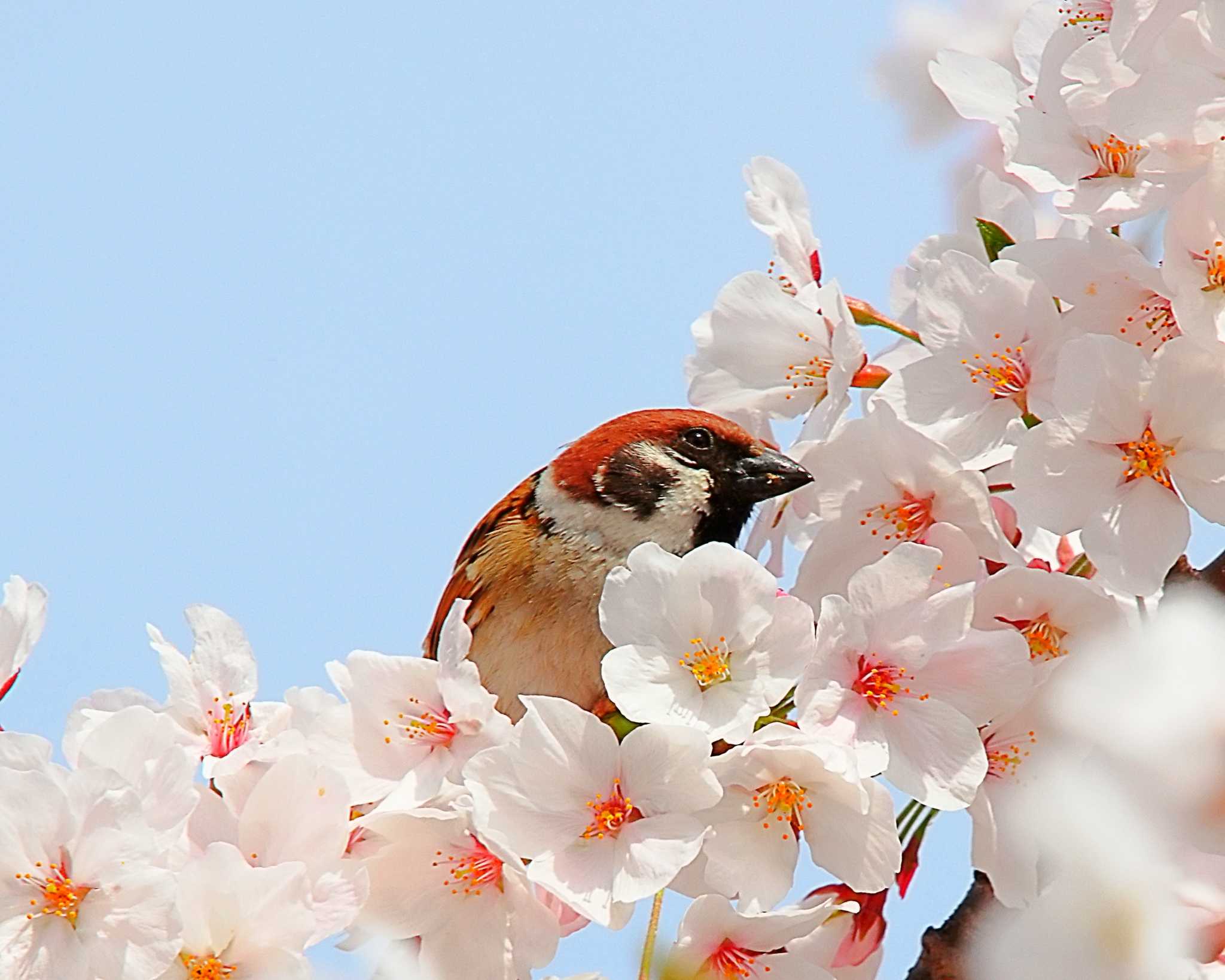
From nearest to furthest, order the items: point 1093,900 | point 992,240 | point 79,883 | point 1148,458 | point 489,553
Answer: point 1093,900, point 79,883, point 1148,458, point 992,240, point 489,553

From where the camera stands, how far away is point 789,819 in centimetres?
108

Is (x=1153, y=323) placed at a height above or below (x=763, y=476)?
above

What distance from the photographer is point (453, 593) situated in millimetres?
2545

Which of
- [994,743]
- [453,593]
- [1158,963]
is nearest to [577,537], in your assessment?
[453,593]

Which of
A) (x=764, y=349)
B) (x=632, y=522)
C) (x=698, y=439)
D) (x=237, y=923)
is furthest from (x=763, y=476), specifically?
(x=237, y=923)

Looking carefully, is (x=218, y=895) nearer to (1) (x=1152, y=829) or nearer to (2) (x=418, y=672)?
(2) (x=418, y=672)

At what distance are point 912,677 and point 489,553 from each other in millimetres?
1438

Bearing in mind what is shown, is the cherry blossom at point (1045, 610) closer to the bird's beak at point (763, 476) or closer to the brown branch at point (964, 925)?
the brown branch at point (964, 925)

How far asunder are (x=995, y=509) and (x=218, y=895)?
75cm

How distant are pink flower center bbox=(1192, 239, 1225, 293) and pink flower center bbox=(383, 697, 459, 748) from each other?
0.70 m

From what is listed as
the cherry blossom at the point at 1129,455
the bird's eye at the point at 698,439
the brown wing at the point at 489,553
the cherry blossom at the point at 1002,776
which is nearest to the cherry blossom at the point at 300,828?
the cherry blossom at the point at 1002,776

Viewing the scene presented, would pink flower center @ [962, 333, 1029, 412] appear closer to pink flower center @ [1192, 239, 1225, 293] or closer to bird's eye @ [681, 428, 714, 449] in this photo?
pink flower center @ [1192, 239, 1225, 293]

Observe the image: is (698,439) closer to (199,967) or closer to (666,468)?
(666,468)

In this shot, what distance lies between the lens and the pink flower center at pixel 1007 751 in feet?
3.69
